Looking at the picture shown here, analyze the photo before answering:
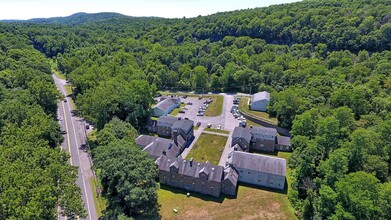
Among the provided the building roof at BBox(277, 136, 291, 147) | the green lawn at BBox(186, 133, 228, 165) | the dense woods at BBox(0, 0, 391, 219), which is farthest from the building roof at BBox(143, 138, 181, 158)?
the building roof at BBox(277, 136, 291, 147)

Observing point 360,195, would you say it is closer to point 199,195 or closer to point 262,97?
point 199,195

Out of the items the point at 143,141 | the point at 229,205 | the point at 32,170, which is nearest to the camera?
the point at 32,170

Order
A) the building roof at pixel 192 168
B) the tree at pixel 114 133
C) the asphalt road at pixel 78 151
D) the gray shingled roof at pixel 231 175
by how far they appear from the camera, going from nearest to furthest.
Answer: the asphalt road at pixel 78 151 < the building roof at pixel 192 168 < the gray shingled roof at pixel 231 175 < the tree at pixel 114 133

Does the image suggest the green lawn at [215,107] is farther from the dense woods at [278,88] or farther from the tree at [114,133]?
the tree at [114,133]

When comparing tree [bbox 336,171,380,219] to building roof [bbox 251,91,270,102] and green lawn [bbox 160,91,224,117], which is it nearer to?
building roof [bbox 251,91,270,102]

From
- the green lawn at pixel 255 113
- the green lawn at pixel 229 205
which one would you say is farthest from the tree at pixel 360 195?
the green lawn at pixel 255 113

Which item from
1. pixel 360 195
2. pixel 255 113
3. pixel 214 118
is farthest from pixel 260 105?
pixel 360 195

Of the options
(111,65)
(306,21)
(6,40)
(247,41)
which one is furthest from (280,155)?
(6,40)
